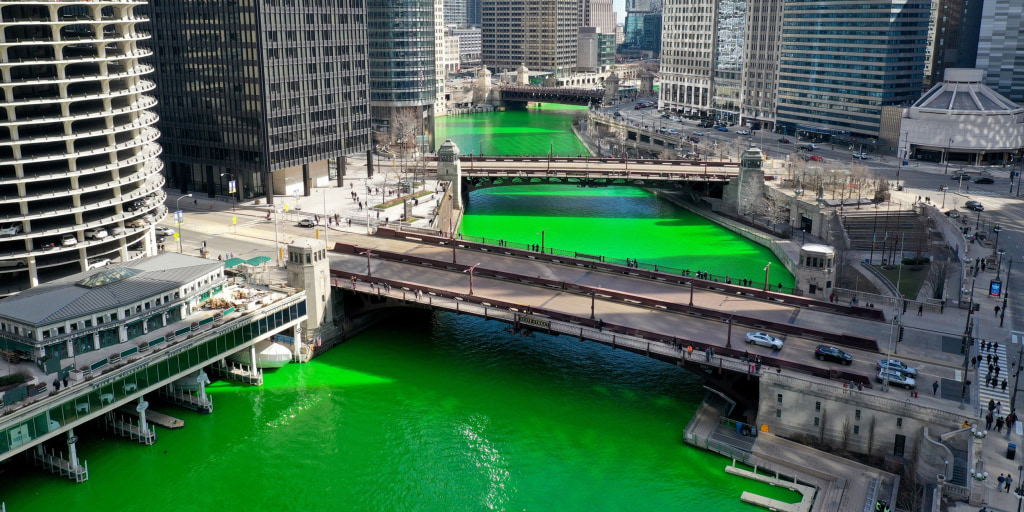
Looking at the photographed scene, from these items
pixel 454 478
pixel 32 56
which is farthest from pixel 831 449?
pixel 32 56

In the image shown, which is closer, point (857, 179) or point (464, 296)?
point (464, 296)

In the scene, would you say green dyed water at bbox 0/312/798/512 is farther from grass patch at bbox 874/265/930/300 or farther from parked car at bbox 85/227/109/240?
grass patch at bbox 874/265/930/300

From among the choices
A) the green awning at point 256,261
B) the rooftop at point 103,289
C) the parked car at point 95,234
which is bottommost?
the green awning at point 256,261

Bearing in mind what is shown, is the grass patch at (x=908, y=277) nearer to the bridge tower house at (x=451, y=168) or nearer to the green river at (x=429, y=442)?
the green river at (x=429, y=442)

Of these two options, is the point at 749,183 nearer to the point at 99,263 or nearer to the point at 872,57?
the point at 872,57

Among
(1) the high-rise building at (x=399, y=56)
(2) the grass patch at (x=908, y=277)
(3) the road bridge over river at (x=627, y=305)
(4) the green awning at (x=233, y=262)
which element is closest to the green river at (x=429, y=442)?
(3) the road bridge over river at (x=627, y=305)

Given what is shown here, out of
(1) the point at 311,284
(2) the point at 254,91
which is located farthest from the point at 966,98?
(1) the point at 311,284

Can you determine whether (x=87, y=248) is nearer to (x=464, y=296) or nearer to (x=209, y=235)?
(x=209, y=235)
